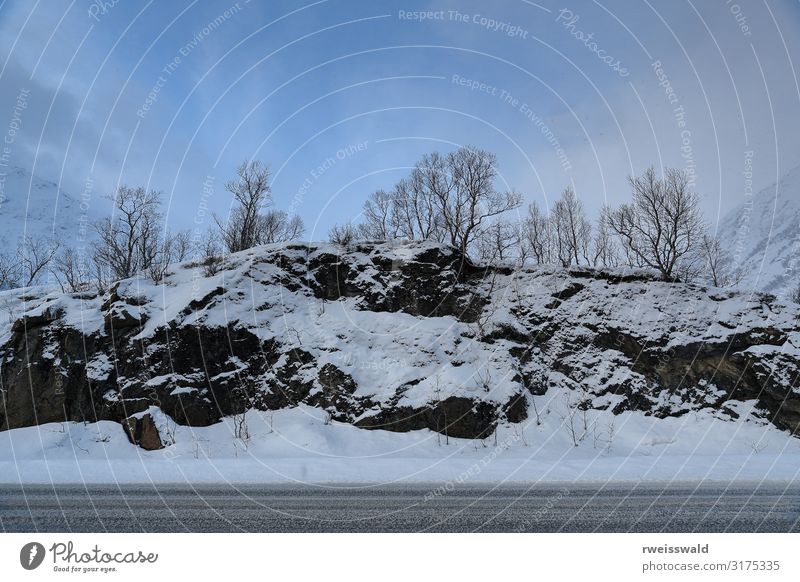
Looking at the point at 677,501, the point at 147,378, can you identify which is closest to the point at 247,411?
the point at 147,378

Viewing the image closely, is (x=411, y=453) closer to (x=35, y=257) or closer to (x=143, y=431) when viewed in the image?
(x=143, y=431)

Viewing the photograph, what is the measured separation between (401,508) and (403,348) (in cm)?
1264

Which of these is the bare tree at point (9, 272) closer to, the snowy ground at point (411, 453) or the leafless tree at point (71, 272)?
the leafless tree at point (71, 272)

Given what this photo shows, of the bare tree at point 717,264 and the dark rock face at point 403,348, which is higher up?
the bare tree at point 717,264

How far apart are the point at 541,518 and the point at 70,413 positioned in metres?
18.2

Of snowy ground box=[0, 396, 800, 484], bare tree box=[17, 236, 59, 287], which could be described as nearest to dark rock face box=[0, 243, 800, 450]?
snowy ground box=[0, 396, 800, 484]

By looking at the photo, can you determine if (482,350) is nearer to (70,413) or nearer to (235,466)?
(235,466)

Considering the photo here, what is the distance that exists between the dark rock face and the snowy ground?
0.66m

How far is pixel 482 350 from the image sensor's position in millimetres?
19547

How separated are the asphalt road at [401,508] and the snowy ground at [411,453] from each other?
5.02ft

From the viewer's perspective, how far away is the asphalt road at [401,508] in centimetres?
574

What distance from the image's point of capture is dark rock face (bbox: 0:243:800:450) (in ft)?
56.1

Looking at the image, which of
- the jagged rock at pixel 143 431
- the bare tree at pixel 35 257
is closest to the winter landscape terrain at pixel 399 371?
the jagged rock at pixel 143 431

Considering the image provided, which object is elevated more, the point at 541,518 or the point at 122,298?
the point at 122,298
